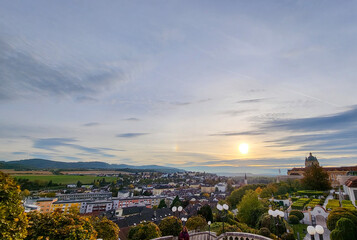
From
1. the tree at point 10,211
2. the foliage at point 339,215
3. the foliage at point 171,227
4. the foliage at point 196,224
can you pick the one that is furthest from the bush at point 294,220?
the tree at point 10,211

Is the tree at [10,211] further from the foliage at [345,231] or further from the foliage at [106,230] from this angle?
the foliage at [345,231]

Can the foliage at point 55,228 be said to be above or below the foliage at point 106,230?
above

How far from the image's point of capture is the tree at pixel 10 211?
3717 mm

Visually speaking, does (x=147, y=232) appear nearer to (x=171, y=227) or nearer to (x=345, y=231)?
(x=171, y=227)

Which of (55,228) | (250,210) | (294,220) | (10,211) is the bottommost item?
(294,220)

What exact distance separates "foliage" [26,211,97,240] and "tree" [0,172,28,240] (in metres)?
0.91

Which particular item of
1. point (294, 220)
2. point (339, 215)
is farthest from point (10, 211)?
point (294, 220)

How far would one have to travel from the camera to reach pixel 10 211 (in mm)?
3859

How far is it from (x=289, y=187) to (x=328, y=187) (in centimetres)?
817

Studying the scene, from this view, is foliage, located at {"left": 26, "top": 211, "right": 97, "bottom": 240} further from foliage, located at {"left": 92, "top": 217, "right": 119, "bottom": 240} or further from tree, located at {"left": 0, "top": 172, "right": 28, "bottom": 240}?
foliage, located at {"left": 92, "top": 217, "right": 119, "bottom": 240}

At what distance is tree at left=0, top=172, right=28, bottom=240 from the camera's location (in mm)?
3717

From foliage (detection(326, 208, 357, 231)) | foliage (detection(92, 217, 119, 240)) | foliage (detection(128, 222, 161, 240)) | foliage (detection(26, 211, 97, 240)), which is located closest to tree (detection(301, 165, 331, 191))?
foliage (detection(326, 208, 357, 231))

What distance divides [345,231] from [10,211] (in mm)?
18812

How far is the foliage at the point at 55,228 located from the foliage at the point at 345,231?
16.6 metres
